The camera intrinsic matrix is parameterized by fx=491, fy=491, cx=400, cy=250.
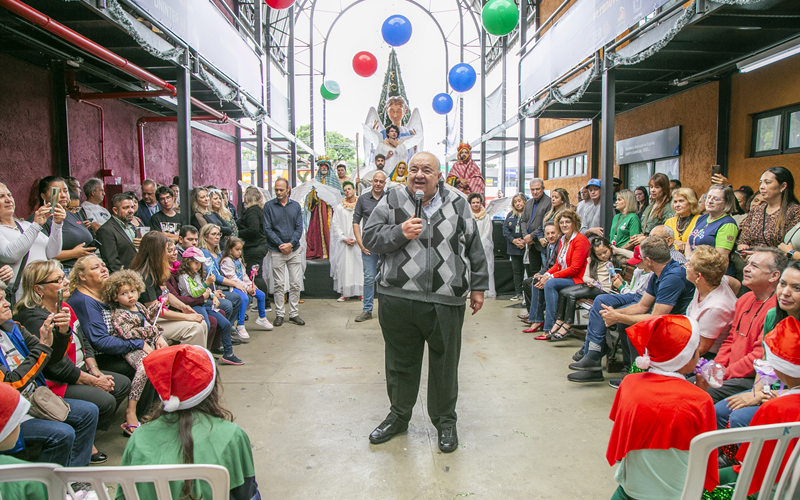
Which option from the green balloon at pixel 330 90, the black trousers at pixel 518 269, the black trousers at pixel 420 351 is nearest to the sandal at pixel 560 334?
the black trousers at pixel 518 269

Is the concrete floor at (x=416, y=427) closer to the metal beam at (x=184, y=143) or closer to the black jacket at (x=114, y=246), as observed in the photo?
the black jacket at (x=114, y=246)

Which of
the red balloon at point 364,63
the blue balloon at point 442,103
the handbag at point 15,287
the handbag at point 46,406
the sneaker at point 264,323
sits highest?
the red balloon at point 364,63

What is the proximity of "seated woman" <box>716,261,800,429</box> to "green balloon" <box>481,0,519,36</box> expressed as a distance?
630 centimetres

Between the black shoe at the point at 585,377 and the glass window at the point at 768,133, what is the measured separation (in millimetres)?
4282

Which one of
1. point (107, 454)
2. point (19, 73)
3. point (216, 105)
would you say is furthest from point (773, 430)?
point (216, 105)

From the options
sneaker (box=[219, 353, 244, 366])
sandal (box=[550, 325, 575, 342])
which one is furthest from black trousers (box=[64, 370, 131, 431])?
sandal (box=[550, 325, 575, 342])

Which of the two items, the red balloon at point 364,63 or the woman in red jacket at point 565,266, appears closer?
the woman in red jacket at point 565,266

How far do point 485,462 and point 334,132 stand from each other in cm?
4226

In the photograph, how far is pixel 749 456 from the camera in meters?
1.28

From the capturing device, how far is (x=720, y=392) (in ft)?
8.11

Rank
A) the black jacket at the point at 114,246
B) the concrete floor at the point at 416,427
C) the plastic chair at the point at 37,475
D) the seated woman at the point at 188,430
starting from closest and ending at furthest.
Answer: the plastic chair at the point at 37,475, the seated woman at the point at 188,430, the concrete floor at the point at 416,427, the black jacket at the point at 114,246

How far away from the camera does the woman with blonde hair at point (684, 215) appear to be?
13.4 ft

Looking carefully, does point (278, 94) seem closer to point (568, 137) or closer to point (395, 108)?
point (395, 108)

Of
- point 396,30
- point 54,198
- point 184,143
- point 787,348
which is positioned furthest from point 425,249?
point 396,30
